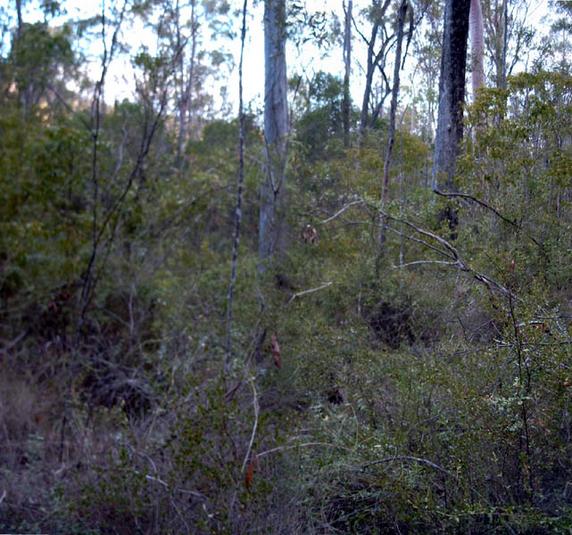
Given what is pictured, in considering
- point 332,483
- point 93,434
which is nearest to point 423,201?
point 332,483

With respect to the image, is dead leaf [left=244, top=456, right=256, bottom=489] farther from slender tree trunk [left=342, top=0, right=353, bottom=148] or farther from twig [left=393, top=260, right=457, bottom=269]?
slender tree trunk [left=342, top=0, right=353, bottom=148]

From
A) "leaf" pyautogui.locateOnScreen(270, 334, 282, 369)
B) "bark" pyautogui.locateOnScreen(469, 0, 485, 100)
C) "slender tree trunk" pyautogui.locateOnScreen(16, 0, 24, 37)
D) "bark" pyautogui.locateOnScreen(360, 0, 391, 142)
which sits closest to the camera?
"bark" pyautogui.locateOnScreen(469, 0, 485, 100)

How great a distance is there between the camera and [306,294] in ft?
27.7

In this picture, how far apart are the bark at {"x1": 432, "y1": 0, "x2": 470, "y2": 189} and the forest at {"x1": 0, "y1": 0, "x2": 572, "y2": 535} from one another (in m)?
0.02

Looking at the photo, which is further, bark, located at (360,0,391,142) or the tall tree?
the tall tree

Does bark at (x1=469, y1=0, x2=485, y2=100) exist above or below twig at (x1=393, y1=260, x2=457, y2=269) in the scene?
above

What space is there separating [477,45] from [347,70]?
2.86 m

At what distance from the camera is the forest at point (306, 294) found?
477 centimetres

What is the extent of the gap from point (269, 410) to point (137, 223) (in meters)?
5.60

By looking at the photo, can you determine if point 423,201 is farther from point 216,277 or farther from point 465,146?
point 216,277

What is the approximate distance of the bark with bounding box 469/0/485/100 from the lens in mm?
6793

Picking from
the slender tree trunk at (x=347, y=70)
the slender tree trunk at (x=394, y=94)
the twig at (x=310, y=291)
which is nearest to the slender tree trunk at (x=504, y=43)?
the slender tree trunk at (x=394, y=94)

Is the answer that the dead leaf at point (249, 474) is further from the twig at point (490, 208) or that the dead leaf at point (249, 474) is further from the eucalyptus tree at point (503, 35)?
the eucalyptus tree at point (503, 35)

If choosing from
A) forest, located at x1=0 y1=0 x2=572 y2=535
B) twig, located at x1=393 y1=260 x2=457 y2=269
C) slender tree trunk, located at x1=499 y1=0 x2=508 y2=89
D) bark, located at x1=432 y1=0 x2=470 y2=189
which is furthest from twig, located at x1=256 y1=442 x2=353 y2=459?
slender tree trunk, located at x1=499 y1=0 x2=508 y2=89
